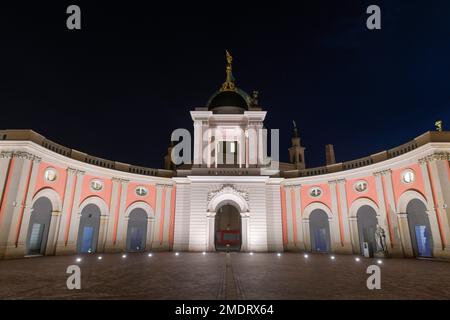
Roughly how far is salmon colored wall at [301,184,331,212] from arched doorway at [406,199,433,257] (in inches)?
247

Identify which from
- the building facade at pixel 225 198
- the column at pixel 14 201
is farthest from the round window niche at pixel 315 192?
the column at pixel 14 201

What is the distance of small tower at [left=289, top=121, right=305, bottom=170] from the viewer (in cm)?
4575

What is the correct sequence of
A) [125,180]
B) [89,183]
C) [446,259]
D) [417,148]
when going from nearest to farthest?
[446,259] < [417,148] < [89,183] < [125,180]

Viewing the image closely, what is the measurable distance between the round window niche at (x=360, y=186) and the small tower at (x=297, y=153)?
2343 cm

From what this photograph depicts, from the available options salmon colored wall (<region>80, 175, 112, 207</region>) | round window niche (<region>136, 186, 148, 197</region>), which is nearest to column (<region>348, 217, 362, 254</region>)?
round window niche (<region>136, 186, 148, 197</region>)

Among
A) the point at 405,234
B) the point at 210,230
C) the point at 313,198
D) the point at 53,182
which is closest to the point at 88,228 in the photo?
the point at 53,182

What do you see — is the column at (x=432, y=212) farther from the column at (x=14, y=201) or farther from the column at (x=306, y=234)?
the column at (x=14, y=201)

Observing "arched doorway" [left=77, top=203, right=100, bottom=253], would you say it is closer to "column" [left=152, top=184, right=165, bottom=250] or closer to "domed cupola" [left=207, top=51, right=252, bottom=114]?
"column" [left=152, top=184, right=165, bottom=250]

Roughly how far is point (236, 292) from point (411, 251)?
18.2 m

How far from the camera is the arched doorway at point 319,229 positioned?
83.2 ft

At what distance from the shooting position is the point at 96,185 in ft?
74.2
